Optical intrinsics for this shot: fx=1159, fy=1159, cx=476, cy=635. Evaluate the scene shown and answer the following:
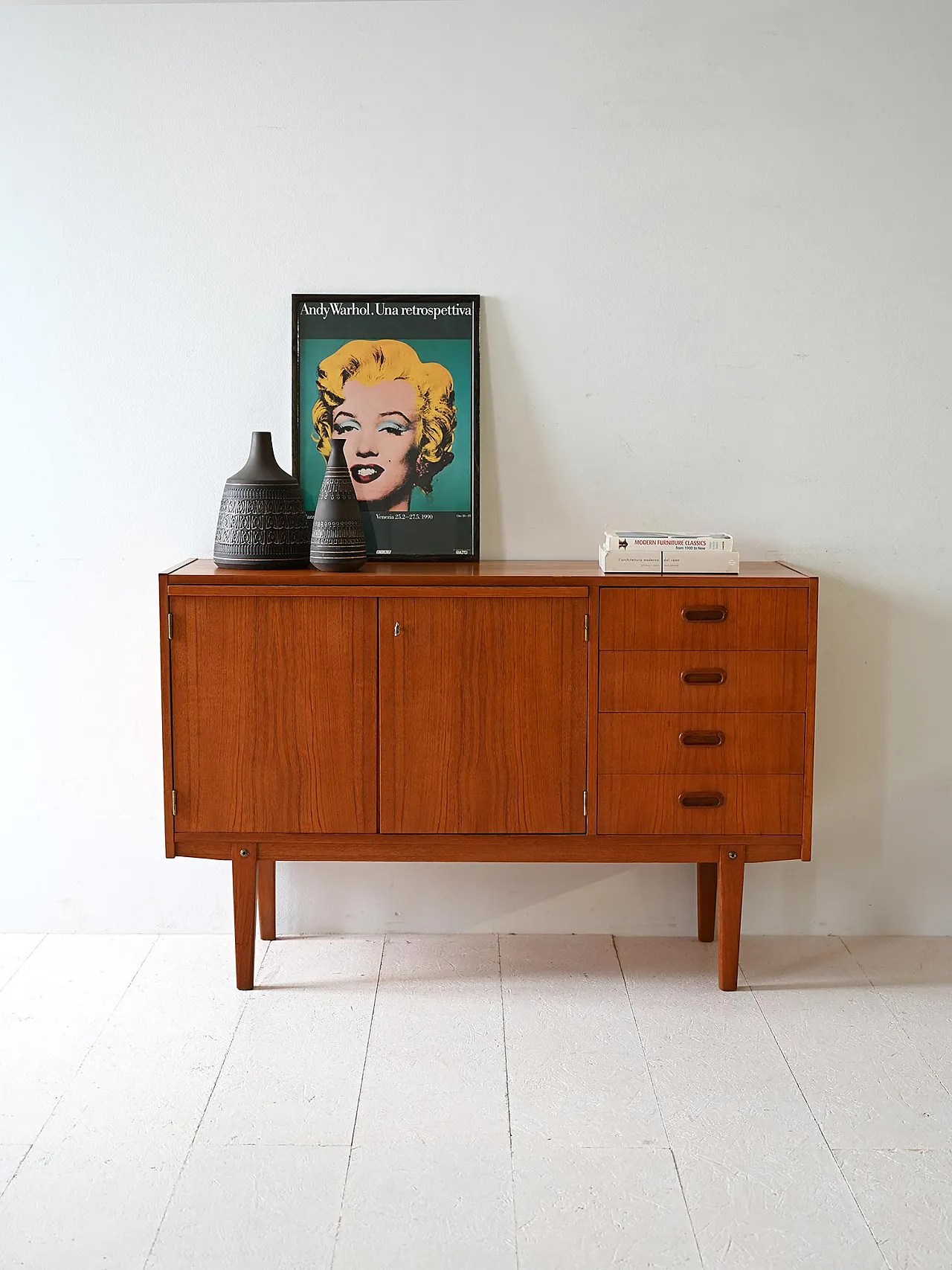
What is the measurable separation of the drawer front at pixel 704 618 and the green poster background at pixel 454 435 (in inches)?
20.0

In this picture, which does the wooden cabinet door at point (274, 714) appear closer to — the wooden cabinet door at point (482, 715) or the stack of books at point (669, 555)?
the wooden cabinet door at point (482, 715)

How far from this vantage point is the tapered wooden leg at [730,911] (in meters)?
2.49

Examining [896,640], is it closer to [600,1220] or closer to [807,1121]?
[807,1121]

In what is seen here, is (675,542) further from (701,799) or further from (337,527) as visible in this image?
(337,527)

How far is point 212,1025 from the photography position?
93.7 inches

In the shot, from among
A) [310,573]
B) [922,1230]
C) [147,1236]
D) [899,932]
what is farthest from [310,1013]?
[899,932]

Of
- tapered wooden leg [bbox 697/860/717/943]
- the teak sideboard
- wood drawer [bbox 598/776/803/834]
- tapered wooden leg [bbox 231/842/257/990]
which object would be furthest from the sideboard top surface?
tapered wooden leg [bbox 697/860/717/943]

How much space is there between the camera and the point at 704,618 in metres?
2.39

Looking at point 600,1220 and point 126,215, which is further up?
point 126,215

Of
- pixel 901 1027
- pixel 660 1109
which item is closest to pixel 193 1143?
pixel 660 1109

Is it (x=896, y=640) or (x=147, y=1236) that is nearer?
(x=147, y=1236)

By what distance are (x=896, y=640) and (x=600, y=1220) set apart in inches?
61.5

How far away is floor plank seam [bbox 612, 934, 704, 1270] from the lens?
1.73 meters

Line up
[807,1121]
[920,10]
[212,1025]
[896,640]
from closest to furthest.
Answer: [807,1121] < [212,1025] < [920,10] < [896,640]
